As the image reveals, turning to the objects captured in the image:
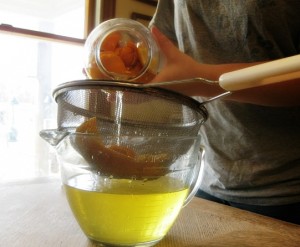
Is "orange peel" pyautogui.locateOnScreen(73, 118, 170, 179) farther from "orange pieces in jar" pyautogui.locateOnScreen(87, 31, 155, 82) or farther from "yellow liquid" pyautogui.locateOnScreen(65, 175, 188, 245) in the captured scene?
"orange pieces in jar" pyautogui.locateOnScreen(87, 31, 155, 82)

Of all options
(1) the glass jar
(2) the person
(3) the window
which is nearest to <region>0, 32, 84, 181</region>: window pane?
(3) the window

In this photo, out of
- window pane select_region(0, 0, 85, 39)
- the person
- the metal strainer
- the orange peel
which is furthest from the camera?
window pane select_region(0, 0, 85, 39)

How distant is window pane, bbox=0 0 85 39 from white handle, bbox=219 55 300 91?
4.67 feet

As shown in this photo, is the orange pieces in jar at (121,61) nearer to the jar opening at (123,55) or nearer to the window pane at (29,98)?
the jar opening at (123,55)

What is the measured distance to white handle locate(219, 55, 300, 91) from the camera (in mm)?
259

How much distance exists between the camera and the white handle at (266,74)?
26cm

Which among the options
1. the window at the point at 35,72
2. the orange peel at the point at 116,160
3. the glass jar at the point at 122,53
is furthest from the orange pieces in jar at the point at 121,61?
the window at the point at 35,72

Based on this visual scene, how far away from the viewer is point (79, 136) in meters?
0.38

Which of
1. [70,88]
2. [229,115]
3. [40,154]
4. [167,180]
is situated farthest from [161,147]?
[40,154]

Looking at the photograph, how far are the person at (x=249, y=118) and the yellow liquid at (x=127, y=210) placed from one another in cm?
26

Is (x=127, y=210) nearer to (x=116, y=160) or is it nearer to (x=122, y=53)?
(x=116, y=160)

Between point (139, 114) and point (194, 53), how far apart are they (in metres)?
0.26

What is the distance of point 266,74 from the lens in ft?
0.91

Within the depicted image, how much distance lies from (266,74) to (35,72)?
1572 mm
